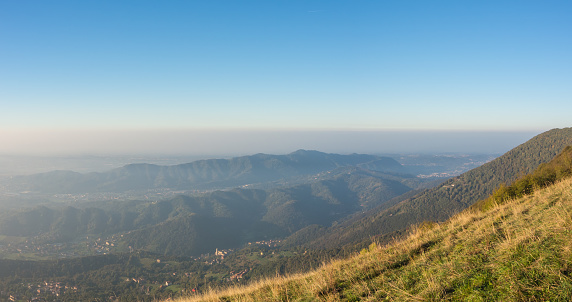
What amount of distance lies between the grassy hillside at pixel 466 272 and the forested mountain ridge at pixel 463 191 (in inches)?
4781

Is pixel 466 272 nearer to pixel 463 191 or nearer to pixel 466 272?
pixel 466 272

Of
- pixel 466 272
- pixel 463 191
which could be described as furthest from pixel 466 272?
pixel 463 191

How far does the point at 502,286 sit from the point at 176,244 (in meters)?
225

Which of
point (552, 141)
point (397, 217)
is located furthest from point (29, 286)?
point (552, 141)

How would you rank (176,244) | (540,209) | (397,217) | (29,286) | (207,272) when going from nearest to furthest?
1. (540,209)
2. (29,286)
3. (207,272)
4. (397,217)
5. (176,244)

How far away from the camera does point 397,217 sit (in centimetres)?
14425

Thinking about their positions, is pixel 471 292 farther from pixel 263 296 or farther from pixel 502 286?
pixel 263 296

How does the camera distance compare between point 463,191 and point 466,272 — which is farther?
point 463,191

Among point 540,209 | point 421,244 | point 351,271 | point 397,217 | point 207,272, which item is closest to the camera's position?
point 351,271

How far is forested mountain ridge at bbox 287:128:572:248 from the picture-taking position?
124125 mm

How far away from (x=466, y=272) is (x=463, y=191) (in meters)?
169

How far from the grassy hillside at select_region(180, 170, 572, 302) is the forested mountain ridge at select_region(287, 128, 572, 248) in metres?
121

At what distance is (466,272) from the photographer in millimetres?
5324

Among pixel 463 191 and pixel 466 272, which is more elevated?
pixel 466 272
